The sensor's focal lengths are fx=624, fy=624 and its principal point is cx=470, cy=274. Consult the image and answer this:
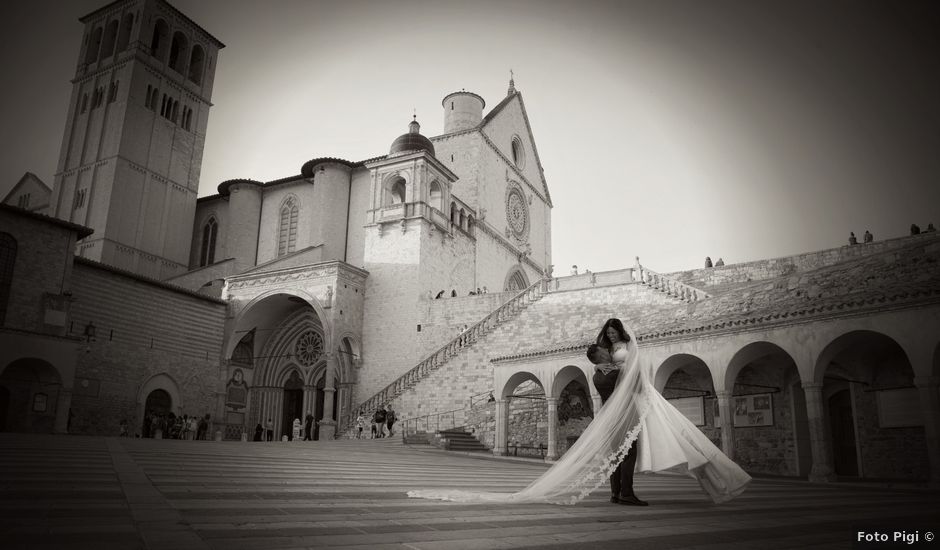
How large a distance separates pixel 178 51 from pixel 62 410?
31.4 m

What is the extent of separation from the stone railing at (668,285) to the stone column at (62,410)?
20683 millimetres

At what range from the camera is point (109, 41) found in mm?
41531

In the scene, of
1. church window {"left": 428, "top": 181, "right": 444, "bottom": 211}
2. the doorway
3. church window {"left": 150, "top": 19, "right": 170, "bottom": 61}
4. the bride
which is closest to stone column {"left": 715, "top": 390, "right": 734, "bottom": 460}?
the bride

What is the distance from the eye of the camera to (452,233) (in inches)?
1287

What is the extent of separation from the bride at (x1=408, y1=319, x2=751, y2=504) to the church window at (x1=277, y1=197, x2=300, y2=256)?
1275 inches

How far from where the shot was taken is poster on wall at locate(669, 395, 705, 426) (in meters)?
17.0

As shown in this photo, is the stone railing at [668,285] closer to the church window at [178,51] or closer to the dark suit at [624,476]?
the dark suit at [624,476]

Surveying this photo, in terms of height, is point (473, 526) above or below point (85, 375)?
below

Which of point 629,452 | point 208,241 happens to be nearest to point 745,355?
point 629,452

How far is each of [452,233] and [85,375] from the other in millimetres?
17458

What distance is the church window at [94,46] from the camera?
138ft

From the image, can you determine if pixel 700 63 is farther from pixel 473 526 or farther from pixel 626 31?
pixel 473 526

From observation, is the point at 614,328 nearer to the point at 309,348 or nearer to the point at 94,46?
the point at 309,348

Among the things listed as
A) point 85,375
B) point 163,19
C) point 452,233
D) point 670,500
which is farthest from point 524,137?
point 670,500
